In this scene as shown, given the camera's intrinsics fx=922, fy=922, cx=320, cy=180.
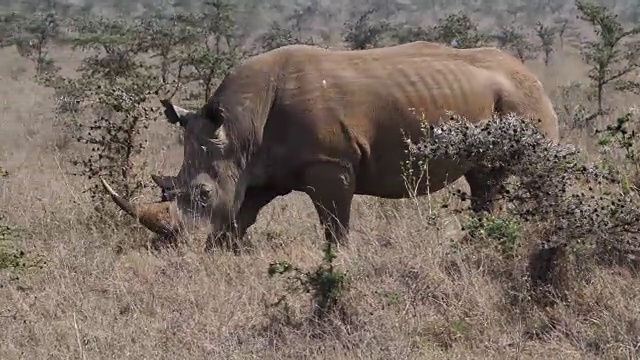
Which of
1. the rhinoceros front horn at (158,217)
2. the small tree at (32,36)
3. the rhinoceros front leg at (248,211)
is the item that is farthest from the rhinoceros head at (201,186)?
the small tree at (32,36)

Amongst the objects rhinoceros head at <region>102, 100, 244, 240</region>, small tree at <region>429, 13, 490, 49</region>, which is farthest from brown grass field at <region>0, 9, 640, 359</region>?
small tree at <region>429, 13, 490, 49</region>

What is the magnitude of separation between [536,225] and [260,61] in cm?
277

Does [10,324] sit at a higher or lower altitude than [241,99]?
lower

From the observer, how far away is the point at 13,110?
814 inches

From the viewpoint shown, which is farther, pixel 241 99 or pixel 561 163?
pixel 241 99

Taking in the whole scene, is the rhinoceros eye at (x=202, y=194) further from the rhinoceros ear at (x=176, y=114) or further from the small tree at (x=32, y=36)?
the small tree at (x=32, y=36)

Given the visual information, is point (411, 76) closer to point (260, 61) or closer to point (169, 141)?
point (260, 61)

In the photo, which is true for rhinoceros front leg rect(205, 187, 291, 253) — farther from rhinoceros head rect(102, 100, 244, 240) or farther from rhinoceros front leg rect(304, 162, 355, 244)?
rhinoceros front leg rect(304, 162, 355, 244)

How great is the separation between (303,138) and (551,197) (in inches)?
85.5

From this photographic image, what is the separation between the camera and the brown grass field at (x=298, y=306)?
4652mm

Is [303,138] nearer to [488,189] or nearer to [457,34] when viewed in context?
[488,189]

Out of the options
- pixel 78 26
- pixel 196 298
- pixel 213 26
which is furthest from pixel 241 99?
pixel 78 26

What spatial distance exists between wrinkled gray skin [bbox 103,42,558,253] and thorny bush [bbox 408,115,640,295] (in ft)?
4.11

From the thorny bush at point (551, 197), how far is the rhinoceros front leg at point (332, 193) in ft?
4.61
